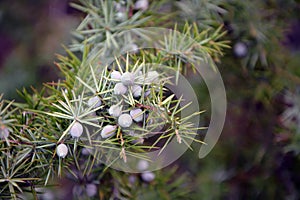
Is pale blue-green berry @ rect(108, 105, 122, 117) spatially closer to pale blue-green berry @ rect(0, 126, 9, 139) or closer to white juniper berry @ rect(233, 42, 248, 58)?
pale blue-green berry @ rect(0, 126, 9, 139)

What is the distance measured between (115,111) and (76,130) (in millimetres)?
45

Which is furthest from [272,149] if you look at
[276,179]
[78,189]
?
[78,189]

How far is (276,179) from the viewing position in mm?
956

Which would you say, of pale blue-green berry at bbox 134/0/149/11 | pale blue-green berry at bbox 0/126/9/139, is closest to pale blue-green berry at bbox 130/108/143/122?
pale blue-green berry at bbox 0/126/9/139

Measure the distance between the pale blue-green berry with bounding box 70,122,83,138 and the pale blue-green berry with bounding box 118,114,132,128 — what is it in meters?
0.04

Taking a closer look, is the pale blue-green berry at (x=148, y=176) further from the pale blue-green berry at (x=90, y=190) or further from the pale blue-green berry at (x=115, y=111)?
the pale blue-green berry at (x=115, y=111)

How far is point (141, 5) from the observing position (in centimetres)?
71

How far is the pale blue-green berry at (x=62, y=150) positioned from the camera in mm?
481

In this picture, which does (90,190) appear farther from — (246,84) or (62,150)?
(246,84)

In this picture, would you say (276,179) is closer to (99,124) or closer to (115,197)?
(115,197)

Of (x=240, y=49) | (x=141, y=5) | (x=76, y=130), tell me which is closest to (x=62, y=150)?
(x=76, y=130)

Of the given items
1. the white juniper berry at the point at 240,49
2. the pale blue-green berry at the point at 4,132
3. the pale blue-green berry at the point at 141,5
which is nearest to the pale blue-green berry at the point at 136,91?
the pale blue-green berry at the point at 4,132

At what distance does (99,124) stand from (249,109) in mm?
495

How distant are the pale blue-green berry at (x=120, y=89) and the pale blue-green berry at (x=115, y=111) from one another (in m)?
0.01
